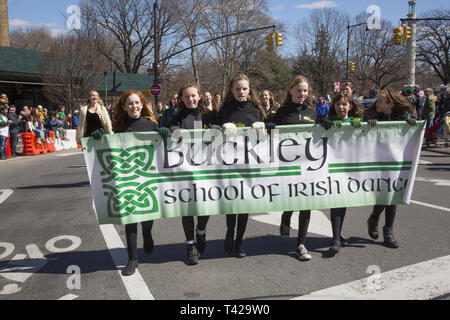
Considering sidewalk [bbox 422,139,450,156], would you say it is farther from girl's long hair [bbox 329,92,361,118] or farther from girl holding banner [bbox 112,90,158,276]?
girl holding banner [bbox 112,90,158,276]

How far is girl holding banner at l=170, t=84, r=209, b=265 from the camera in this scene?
14.5 ft

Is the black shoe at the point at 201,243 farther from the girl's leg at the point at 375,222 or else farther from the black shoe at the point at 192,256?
the girl's leg at the point at 375,222

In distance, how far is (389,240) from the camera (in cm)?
479

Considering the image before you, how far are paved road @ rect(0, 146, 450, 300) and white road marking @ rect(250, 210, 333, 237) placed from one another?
0.05ft

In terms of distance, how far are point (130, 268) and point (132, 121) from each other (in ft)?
4.91

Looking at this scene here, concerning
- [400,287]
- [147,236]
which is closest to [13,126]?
[147,236]

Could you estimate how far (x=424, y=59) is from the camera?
61.3 meters

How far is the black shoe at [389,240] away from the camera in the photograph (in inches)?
187

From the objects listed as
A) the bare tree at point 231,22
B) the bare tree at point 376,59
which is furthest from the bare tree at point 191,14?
the bare tree at point 376,59

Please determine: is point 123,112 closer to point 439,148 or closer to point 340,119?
point 340,119

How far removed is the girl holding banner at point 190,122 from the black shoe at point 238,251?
1.15 ft

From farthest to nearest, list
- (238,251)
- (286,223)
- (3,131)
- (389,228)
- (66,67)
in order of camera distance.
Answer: (66,67) → (3,131) → (286,223) → (389,228) → (238,251)

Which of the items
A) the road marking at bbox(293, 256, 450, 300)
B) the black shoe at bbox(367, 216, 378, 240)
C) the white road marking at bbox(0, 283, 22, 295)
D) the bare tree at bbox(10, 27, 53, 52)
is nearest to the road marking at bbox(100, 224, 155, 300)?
the white road marking at bbox(0, 283, 22, 295)

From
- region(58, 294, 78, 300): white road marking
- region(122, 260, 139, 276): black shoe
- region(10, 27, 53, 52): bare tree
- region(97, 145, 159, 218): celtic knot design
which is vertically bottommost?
region(58, 294, 78, 300): white road marking
